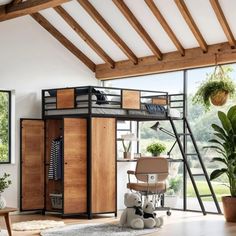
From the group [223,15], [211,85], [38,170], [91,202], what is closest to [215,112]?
[211,85]

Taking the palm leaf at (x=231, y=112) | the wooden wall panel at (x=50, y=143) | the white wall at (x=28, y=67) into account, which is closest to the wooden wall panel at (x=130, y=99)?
the wooden wall panel at (x=50, y=143)

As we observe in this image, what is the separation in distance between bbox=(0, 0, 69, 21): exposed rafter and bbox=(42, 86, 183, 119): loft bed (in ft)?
4.72

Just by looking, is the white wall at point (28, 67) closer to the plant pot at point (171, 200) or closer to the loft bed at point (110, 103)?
the loft bed at point (110, 103)

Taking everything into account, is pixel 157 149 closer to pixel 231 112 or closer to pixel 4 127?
pixel 231 112

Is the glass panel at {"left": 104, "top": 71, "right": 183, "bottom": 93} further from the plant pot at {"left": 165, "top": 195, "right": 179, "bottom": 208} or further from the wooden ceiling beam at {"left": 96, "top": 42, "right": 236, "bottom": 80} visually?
the plant pot at {"left": 165, "top": 195, "right": 179, "bottom": 208}

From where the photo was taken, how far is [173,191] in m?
10.4

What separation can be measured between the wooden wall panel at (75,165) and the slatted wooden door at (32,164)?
3.38ft

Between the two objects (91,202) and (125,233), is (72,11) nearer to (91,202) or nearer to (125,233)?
(91,202)

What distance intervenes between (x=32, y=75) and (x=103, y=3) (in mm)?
2028

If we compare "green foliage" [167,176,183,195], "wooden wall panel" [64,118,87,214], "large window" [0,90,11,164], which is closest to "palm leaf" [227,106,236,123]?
"green foliage" [167,176,183,195]

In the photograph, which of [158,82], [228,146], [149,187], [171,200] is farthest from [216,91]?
[171,200]

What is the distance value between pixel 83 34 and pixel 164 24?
6.09 feet

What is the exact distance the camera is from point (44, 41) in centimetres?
1072

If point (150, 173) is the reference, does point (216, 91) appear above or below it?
above
